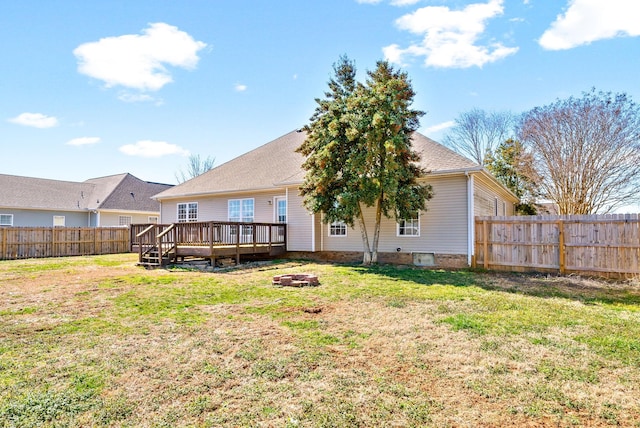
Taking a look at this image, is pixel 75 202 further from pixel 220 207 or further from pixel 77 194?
pixel 220 207

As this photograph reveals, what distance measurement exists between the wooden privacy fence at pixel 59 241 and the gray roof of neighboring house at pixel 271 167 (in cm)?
362

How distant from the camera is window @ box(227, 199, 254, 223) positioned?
15781 mm

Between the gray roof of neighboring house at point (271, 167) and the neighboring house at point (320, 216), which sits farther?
the gray roof of neighboring house at point (271, 167)

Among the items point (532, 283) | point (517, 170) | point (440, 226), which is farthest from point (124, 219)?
point (517, 170)

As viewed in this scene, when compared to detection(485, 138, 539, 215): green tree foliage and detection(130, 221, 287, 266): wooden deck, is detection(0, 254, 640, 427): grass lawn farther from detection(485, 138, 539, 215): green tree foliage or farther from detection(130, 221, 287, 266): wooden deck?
detection(485, 138, 539, 215): green tree foliage

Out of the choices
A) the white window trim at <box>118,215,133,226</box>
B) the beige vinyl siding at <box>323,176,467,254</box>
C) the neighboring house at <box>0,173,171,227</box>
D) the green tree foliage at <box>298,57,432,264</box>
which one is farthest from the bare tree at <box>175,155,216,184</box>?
the beige vinyl siding at <box>323,176,467,254</box>

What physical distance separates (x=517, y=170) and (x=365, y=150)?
15130 mm

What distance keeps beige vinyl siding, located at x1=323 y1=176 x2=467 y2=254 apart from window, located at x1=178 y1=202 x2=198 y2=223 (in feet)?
30.6

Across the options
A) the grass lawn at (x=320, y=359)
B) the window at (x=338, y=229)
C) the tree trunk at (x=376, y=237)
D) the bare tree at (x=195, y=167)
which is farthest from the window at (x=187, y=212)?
the bare tree at (x=195, y=167)

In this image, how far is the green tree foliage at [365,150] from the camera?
10.5 meters

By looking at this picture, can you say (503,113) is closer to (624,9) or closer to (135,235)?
(624,9)

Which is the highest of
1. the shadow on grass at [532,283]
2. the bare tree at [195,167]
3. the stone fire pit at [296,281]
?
the bare tree at [195,167]

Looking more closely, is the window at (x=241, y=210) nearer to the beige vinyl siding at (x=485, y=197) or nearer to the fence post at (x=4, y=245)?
the beige vinyl siding at (x=485, y=197)

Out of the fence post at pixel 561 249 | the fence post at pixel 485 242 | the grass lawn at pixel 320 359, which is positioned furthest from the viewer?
the fence post at pixel 485 242
